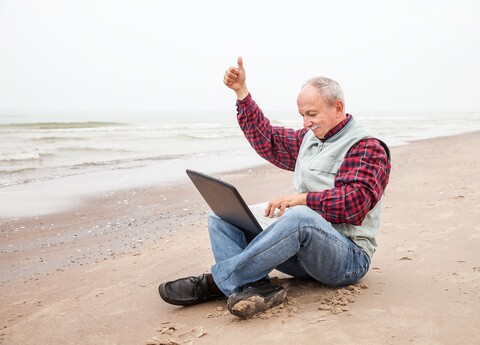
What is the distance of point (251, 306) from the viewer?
2627 mm

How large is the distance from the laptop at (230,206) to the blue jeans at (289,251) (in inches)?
3.2

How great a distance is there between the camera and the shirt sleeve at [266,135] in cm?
350

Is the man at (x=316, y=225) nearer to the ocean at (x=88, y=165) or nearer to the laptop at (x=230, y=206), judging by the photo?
the laptop at (x=230, y=206)

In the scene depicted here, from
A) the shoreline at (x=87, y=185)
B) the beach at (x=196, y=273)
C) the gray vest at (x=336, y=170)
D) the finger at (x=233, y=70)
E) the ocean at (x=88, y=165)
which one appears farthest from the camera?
the ocean at (x=88, y=165)

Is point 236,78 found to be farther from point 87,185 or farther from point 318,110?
point 87,185

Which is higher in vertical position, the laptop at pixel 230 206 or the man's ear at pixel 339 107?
the man's ear at pixel 339 107

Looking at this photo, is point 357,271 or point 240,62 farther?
point 240,62

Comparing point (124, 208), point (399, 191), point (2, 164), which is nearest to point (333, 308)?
point (399, 191)

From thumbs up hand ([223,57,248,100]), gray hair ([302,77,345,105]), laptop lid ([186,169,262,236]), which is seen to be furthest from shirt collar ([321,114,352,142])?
thumbs up hand ([223,57,248,100])

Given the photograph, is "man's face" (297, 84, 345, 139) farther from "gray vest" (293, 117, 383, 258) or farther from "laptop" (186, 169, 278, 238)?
"laptop" (186, 169, 278, 238)

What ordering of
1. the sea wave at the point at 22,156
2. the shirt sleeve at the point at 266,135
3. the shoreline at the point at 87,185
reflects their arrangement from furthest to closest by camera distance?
the sea wave at the point at 22,156 → the shoreline at the point at 87,185 → the shirt sleeve at the point at 266,135

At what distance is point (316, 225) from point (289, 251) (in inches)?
7.9

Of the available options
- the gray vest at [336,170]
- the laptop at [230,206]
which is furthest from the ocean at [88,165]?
the gray vest at [336,170]

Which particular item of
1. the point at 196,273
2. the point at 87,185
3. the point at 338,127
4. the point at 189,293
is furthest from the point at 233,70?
the point at 87,185
